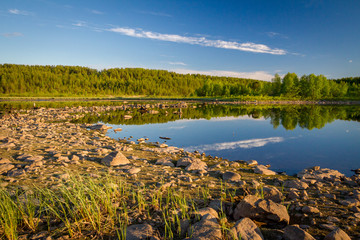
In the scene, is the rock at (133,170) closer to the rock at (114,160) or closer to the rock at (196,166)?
the rock at (114,160)

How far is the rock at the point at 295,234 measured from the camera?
145 inches

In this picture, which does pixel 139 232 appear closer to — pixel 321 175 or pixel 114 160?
pixel 114 160

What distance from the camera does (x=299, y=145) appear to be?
564 inches

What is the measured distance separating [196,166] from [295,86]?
105949 millimetres

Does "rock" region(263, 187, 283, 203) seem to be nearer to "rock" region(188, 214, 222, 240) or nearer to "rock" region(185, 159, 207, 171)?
"rock" region(188, 214, 222, 240)

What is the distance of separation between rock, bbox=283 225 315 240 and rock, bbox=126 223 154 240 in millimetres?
2656

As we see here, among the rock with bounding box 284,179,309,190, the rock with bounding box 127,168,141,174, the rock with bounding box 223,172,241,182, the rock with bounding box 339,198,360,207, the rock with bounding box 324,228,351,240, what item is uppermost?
the rock with bounding box 324,228,351,240

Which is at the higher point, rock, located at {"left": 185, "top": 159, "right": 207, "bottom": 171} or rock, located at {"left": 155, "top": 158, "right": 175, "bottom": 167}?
rock, located at {"left": 185, "top": 159, "right": 207, "bottom": 171}

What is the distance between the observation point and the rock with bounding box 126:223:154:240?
382 cm

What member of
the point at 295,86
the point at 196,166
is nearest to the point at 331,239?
the point at 196,166

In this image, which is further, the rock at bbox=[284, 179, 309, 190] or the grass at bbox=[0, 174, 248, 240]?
the rock at bbox=[284, 179, 309, 190]

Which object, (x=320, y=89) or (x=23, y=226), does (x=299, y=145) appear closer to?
(x=23, y=226)

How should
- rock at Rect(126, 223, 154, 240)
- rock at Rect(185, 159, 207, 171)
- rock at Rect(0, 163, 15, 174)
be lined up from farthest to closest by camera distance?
rock at Rect(185, 159, 207, 171)
rock at Rect(0, 163, 15, 174)
rock at Rect(126, 223, 154, 240)

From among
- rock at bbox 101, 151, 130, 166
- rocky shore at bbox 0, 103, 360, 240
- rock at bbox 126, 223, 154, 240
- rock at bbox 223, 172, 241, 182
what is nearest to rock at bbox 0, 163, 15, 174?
rocky shore at bbox 0, 103, 360, 240
